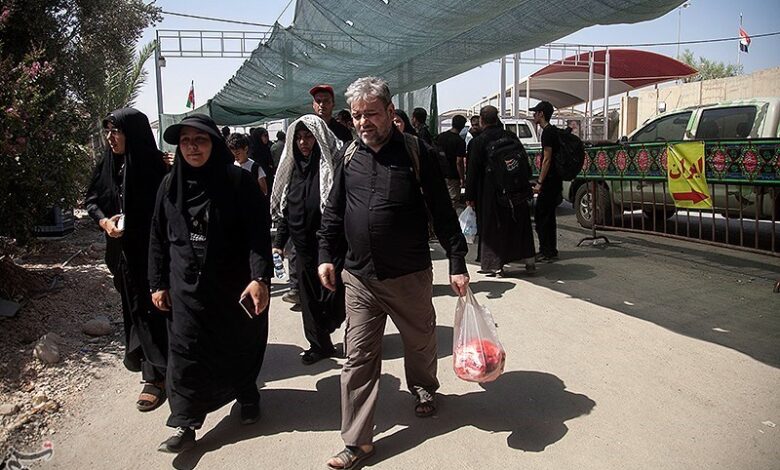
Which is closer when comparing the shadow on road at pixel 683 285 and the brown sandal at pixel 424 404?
the brown sandal at pixel 424 404

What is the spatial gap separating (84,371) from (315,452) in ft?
7.40

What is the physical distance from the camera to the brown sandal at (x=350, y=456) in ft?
9.12

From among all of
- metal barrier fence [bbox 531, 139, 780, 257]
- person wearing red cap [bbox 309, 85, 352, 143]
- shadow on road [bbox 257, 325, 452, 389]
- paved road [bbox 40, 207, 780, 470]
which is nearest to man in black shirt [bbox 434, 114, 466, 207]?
metal barrier fence [bbox 531, 139, 780, 257]

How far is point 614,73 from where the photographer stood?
29.3m

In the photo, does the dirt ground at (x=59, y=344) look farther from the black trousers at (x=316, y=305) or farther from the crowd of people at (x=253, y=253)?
the black trousers at (x=316, y=305)

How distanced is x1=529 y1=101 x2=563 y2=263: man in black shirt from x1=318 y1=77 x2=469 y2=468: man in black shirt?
12.7 ft

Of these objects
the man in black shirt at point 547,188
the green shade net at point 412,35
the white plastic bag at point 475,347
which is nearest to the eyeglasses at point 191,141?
A: the white plastic bag at point 475,347

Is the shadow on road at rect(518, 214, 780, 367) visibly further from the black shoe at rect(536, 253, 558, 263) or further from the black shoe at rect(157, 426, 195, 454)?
the black shoe at rect(157, 426, 195, 454)

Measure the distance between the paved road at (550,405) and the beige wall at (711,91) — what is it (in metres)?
19.9

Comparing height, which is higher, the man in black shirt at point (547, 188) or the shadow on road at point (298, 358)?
the man in black shirt at point (547, 188)

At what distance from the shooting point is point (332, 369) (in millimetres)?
4086

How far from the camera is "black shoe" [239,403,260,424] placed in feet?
10.9

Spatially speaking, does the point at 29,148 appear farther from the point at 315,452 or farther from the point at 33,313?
the point at 315,452

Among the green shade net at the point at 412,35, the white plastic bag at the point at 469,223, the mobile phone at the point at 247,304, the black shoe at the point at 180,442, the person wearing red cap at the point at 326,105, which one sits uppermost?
the green shade net at the point at 412,35
